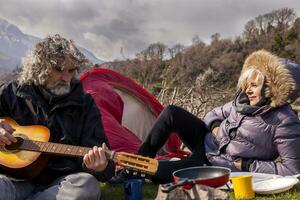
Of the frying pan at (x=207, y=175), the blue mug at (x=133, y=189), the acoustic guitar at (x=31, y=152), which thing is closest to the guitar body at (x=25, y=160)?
the acoustic guitar at (x=31, y=152)

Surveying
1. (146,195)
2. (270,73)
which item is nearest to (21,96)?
(146,195)

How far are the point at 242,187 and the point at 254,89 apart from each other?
3.54 feet

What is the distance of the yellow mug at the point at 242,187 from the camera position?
324 centimetres

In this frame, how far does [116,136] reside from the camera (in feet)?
16.0

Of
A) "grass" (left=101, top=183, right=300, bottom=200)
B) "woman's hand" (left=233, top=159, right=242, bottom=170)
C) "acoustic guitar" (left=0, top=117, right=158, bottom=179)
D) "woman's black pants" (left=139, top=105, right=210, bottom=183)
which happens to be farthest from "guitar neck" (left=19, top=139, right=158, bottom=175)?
"woman's hand" (left=233, top=159, right=242, bottom=170)

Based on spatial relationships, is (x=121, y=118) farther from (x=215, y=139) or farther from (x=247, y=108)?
(x=247, y=108)

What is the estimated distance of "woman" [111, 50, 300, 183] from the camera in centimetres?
368

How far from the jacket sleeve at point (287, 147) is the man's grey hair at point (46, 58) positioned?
6.34 ft

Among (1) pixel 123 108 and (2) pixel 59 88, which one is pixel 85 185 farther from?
(1) pixel 123 108

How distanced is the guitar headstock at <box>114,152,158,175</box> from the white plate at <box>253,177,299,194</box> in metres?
1.20

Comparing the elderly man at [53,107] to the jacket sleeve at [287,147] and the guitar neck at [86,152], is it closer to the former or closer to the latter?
the guitar neck at [86,152]

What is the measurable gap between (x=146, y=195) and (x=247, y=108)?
129 cm

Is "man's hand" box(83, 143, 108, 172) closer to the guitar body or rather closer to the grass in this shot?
the guitar body

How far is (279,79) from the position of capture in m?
3.79
